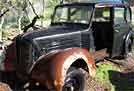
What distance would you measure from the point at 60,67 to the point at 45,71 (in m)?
0.31

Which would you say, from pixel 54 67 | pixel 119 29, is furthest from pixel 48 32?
pixel 119 29

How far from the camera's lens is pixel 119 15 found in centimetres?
907

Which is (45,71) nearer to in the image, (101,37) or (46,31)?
(46,31)

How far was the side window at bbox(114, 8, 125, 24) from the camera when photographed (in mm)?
8750

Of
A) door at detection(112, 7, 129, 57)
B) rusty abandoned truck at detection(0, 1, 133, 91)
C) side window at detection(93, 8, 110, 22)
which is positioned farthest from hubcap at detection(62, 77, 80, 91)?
door at detection(112, 7, 129, 57)

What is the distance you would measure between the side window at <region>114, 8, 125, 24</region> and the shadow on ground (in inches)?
57.5

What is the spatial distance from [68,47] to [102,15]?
6.60ft

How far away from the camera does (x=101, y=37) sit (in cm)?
889

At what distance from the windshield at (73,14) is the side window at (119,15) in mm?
1077

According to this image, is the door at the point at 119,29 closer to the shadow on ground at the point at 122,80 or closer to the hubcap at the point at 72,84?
the shadow on ground at the point at 122,80

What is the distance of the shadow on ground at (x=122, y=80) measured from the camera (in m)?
7.78

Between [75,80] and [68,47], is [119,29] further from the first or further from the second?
[75,80]

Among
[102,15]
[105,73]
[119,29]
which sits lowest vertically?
[105,73]

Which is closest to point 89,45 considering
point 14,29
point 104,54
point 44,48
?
point 104,54
